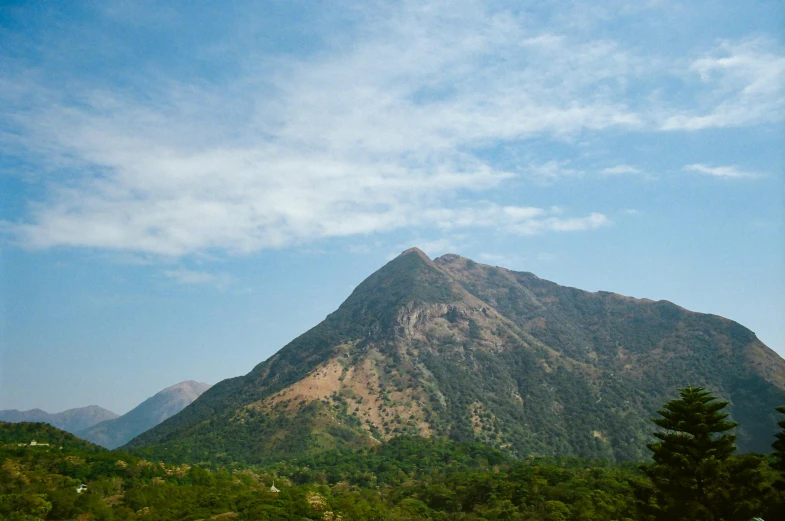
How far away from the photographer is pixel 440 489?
90938 mm

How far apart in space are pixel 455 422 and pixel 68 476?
393ft

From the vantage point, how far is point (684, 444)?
4112 centimetres

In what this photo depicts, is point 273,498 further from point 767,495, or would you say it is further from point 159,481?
point 767,495

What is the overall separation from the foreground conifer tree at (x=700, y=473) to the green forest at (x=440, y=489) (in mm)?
75

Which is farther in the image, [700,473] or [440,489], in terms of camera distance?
[440,489]

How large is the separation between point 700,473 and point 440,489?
5791 centimetres

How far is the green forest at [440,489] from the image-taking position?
130 feet

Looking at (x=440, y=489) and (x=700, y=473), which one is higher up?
(x=700, y=473)

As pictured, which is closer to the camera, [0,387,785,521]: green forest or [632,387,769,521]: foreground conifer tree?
[632,387,769,521]: foreground conifer tree

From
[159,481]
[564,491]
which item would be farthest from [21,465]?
[564,491]

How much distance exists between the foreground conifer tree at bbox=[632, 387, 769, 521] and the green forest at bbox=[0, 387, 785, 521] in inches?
3.0

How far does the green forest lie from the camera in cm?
3962

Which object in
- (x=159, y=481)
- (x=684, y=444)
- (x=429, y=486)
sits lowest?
(x=429, y=486)

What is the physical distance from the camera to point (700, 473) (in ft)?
131
